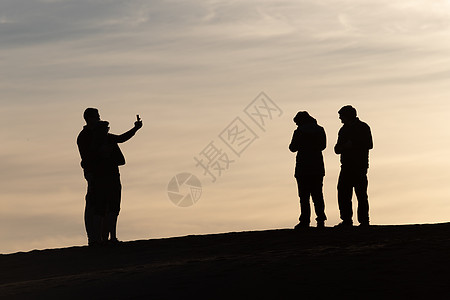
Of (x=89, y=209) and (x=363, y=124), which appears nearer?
(x=89, y=209)

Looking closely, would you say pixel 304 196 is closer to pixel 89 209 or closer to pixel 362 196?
pixel 362 196

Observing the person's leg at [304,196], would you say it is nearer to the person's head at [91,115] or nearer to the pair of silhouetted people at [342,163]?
the pair of silhouetted people at [342,163]

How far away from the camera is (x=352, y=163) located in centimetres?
1783

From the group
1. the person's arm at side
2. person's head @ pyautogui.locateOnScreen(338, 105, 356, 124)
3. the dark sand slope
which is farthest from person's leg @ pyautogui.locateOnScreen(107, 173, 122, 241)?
person's head @ pyautogui.locateOnScreen(338, 105, 356, 124)

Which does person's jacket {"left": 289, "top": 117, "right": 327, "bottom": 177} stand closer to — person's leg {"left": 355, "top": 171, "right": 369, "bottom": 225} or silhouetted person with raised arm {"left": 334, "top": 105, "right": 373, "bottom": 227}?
silhouetted person with raised arm {"left": 334, "top": 105, "right": 373, "bottom": 227}

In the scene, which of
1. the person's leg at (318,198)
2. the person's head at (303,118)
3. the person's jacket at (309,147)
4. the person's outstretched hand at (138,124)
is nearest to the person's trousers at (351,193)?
the person's leg at (318,198)

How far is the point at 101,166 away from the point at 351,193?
4421 mm

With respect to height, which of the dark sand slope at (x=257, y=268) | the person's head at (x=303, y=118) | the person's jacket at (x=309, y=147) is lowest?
the dark sand slope at (x=257, y=268)

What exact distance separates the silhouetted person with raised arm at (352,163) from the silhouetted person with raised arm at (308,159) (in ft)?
1.36

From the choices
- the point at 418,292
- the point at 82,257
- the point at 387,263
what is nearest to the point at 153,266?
the point at 82,257

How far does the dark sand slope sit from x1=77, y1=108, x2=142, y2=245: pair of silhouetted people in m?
0.60

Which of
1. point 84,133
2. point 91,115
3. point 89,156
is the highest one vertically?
point 91,115

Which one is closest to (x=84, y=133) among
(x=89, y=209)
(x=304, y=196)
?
(x=89, y=209)

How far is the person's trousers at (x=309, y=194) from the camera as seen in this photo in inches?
691
